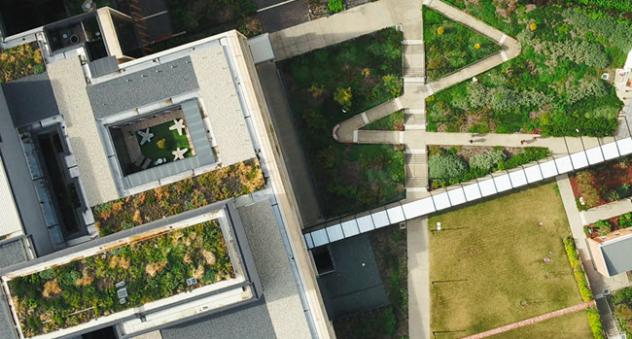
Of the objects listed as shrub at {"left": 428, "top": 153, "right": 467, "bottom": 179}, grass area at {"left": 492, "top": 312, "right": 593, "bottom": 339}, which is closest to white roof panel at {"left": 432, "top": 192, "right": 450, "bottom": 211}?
shrub at {"left": 428, "top": 153, "right": 467, "bottom": 179}

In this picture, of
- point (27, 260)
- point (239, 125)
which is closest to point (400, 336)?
point (239, 125)

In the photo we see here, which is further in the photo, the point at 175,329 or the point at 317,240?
the point at 317,240

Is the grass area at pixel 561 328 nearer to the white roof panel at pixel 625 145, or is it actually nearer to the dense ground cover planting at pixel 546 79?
the white roof panel at pixel 625 145

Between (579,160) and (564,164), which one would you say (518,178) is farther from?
(579,160)

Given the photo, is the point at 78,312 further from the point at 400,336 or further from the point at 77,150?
the point at 400,336

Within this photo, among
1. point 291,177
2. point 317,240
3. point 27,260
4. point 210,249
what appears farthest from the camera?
point 291,177

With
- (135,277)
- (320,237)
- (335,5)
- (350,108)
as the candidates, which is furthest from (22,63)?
(320,237)
